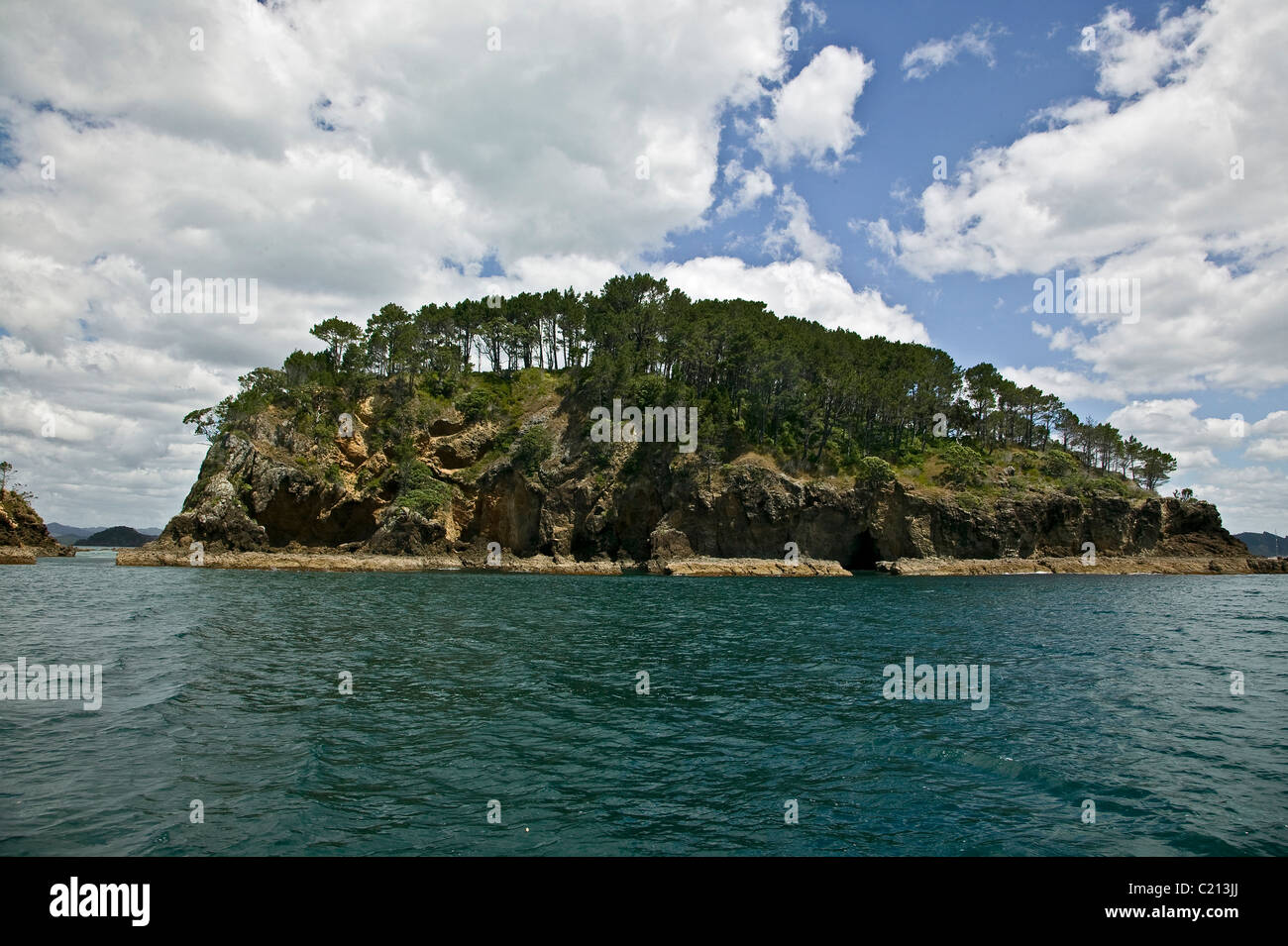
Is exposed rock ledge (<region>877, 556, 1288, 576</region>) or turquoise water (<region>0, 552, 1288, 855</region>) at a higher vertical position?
turquoise water (<region>0, 552, 1288, 855</region>)

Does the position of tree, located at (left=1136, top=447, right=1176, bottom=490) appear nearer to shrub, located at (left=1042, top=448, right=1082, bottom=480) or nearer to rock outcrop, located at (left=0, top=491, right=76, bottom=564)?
shrub, located at (left=1042, top=448, right=1082, bottom=480)

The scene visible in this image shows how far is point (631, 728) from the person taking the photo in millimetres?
15484

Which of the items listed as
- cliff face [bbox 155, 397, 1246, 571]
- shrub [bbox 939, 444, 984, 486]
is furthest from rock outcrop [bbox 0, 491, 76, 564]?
shrub [bbox 939, 444, 984, 486]

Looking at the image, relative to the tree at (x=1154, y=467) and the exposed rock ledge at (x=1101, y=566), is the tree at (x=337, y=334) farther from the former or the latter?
the tree at (x=1154, y=467)

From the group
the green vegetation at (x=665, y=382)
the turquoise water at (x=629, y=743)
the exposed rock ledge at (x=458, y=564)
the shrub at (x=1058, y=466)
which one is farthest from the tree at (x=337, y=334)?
the shrub at (x=1058, y=466)

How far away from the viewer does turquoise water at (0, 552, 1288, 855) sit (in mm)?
10297

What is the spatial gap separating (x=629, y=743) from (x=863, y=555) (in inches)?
3149

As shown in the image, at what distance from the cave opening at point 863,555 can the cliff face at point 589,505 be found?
26cm

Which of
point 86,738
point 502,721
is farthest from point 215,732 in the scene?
point 502,721

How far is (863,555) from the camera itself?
88.4 metres

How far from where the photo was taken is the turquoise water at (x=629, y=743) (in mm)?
10297

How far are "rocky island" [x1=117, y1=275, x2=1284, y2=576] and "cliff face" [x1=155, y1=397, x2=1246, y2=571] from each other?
26 centimetres
